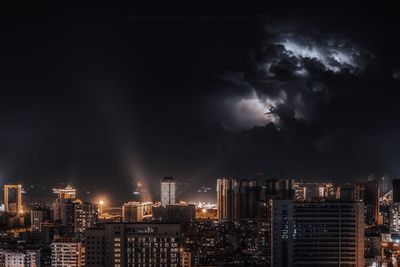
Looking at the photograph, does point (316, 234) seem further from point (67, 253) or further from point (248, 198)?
point (248, 198)

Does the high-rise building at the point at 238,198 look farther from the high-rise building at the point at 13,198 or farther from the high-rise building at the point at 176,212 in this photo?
the high-rise building at the point at 13,198

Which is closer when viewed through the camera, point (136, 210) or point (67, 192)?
point (136, 210)

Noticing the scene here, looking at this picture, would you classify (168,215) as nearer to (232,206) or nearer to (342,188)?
(232,206)

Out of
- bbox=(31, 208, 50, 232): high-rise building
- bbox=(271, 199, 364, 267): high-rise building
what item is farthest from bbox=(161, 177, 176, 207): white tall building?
bbox=(271, 199, 364, 267): high-rise building

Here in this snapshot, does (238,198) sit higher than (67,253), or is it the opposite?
(238,198)

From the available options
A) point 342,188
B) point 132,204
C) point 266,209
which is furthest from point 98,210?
point 342,188

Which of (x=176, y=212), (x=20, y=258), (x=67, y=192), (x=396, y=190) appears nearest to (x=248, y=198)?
(x=176, y=212)
